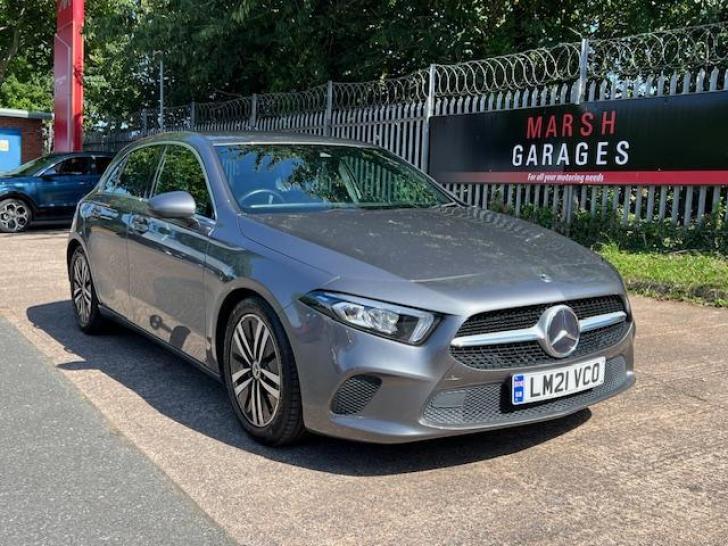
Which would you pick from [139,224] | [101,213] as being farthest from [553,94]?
[139,224]

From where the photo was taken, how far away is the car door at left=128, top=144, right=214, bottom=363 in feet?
13.6

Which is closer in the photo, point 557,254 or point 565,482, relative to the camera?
point 565,482

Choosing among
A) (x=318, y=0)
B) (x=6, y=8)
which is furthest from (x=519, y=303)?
(x=6, y=8)

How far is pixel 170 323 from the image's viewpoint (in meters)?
4.49

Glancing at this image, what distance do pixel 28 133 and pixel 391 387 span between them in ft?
83.1

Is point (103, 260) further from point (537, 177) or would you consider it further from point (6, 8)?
point (6, 8)

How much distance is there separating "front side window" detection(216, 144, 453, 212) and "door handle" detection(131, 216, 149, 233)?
28.9 inches

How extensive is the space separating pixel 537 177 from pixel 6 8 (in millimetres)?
21658

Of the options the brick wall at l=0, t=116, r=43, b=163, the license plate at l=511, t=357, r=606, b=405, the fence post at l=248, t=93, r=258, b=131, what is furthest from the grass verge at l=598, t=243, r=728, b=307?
the brick wall at l=0, t=116, r=43, b=163

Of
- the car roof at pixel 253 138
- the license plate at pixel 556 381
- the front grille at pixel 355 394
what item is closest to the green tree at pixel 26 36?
the car roof at pixel 253 138

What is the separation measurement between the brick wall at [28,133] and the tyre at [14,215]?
11.8m

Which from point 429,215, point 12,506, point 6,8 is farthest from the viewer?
point 6,8

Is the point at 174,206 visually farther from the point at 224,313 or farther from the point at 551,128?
the point at 551,128

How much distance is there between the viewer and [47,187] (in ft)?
48.8
